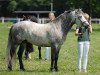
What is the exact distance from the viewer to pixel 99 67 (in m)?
16.0

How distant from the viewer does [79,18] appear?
546 inches

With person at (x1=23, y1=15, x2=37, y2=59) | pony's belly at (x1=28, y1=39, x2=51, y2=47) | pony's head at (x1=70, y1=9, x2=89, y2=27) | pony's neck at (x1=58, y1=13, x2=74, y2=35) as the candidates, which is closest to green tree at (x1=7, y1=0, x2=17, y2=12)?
person at (x1=23, y1=15, x2=37, y2=59)

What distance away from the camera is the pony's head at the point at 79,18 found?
13.8 metres

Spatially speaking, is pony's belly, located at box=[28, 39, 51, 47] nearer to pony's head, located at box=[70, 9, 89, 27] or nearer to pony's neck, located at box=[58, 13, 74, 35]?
pony's neck, located at box=[58, 13, 74, 35]

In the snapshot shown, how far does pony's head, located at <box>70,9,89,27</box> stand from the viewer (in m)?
13.8

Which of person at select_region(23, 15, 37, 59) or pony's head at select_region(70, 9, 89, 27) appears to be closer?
pony's head at select_region(70, 9, 89, 27)

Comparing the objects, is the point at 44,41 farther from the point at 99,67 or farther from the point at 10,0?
the point at 10,0

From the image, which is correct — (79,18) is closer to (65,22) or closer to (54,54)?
(65,22)

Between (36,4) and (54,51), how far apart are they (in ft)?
280

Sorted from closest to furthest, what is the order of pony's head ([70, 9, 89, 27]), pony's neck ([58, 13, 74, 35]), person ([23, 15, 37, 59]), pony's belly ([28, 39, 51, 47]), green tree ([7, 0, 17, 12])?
pony's head ([70, 9, 89, 27]) < pony's belly ([28, 39, 51, 47]) < pony's neck ([58, 13, 74, 35]) < person ([23, 15, 37, 59]) < green tree ([7, 0, 17, 12])

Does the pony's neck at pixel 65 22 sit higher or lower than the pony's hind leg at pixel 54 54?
higher

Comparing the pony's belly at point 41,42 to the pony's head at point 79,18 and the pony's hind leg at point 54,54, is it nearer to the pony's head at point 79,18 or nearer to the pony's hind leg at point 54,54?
the pony's hind leg at point 54,54

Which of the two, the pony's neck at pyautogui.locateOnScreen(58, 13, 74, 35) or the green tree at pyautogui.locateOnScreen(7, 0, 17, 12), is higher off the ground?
the pony's neck at pyautogui.locateOnScreen(58, 13, 74, 35)

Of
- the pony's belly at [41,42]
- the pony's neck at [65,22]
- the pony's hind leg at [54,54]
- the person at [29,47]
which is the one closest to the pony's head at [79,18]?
the pony's neck at [65,22]
